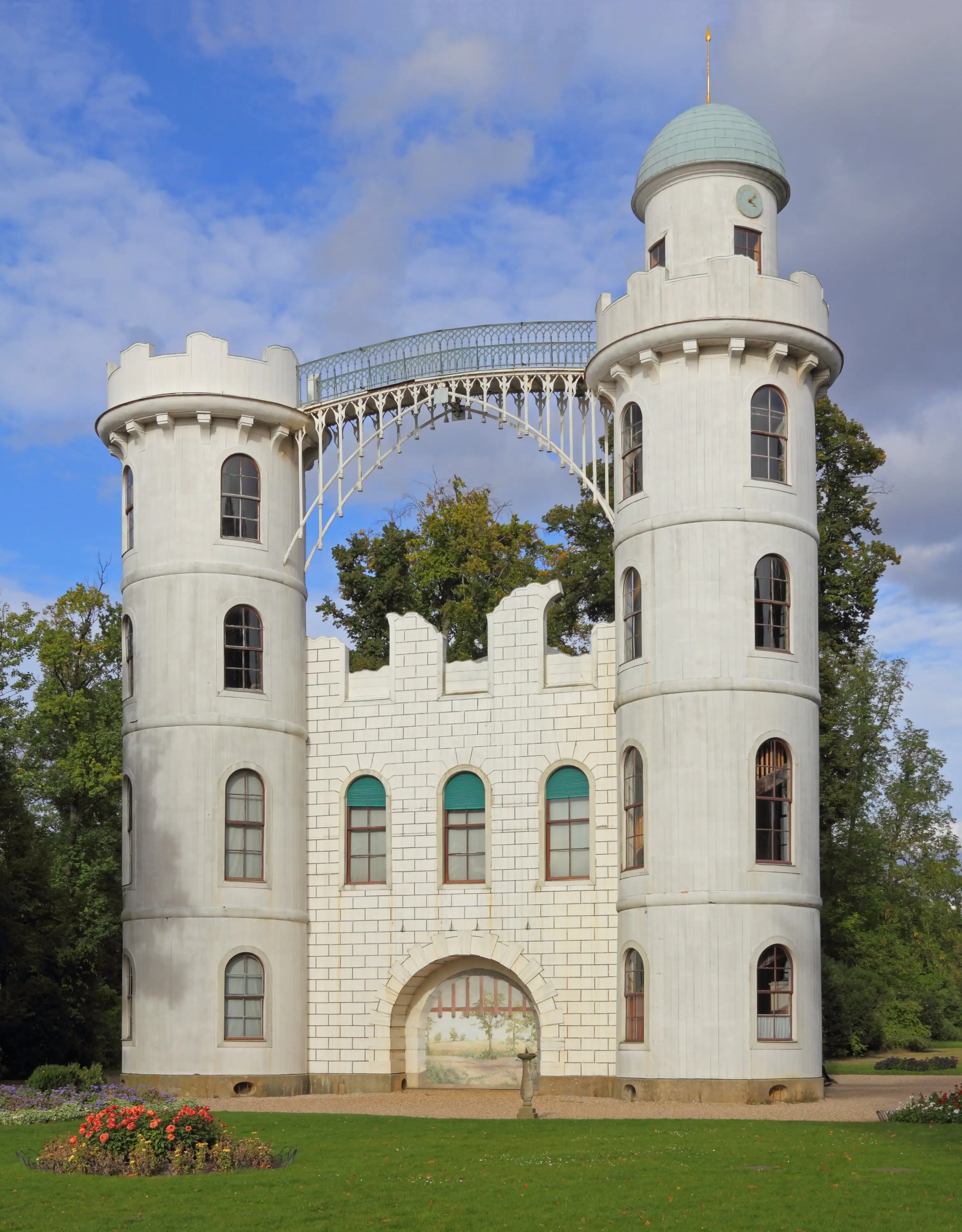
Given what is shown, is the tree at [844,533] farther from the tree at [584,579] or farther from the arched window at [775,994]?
the arched window at [775,994]

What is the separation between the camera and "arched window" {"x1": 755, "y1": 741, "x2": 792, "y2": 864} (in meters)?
30.1

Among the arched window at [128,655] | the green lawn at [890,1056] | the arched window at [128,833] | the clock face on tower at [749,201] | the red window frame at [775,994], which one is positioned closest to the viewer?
the red window frame at [775,994]

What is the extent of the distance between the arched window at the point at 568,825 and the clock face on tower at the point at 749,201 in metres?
11.4

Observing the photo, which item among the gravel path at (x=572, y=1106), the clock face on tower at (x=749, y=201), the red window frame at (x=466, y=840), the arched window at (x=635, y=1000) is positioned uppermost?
the clock face on tower at (x=749, y=201)

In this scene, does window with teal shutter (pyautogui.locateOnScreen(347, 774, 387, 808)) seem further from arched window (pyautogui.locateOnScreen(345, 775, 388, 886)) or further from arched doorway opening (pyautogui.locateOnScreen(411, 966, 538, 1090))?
arched doorway opening (pyautogui.locateOnScreen(411, 966, 538, 1090))

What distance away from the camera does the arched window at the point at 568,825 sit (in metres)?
32.3

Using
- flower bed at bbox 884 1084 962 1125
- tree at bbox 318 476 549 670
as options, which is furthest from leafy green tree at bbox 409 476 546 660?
flower bed at bbox 884 1084 962 1125

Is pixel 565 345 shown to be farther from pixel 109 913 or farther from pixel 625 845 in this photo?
pixel 109 913

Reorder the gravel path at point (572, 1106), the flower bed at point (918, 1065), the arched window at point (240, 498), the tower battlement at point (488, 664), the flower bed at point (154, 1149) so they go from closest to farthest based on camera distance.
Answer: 1. the flower bed at point (154, 1149)
2. the gravel path at point (572, 1106)
3. the tower battlement at point (488, 664)
4. the arched window at point (240, 498)
5. the flower bed at point (918, 1065)

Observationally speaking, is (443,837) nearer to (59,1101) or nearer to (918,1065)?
(59,1101)

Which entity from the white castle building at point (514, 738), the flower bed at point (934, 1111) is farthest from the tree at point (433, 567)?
the flower bed at point (934, 1111)

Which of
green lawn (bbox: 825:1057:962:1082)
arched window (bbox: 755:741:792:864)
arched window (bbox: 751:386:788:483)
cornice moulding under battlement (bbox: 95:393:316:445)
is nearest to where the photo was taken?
arched window (bbox: 755:741:792:864)

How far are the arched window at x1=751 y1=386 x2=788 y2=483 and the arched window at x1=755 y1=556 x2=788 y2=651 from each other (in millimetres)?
1687

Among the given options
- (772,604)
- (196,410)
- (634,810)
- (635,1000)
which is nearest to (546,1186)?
(635,1000)
